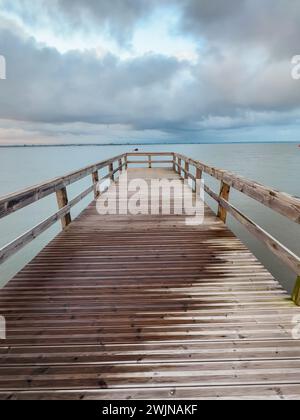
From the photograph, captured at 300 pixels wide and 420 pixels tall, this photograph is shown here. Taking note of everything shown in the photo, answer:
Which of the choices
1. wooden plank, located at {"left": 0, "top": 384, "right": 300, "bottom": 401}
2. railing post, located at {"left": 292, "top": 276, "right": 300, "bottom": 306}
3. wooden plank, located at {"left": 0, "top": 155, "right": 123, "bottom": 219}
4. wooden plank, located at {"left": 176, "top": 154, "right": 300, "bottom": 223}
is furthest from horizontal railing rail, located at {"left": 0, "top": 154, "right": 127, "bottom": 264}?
railing post, located at {"left": 292, "top": 276, "right": 300, "bottom": 306}

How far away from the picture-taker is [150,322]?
2.05 metres

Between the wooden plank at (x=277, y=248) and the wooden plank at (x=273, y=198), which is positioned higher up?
the wooden plank at (x=273, y=198)

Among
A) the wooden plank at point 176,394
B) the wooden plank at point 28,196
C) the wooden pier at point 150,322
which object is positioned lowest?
the wooden plank at point 176,394

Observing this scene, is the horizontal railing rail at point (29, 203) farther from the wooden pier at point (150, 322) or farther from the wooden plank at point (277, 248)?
the wooden plank at point (277, 248)

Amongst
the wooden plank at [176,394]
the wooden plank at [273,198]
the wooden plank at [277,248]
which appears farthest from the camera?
the wooden plank at [277,248]

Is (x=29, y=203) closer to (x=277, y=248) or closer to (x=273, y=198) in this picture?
(x=273, y=198)

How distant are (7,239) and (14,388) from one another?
30.8 ft

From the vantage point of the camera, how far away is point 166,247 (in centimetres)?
360

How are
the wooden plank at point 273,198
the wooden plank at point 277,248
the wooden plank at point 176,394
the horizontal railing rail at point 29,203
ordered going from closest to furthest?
the wooden plank at point 176,394
the wooden plank at point 273,198
the wooden plank at point 277,248
the horizontal railing rail at point 29,203

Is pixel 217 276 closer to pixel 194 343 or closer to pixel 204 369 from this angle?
pixel 194 343

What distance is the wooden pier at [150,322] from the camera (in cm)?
152

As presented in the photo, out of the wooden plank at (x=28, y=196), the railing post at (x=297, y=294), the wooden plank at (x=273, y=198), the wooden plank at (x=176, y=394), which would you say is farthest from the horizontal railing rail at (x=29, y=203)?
the railing post at (x=297, y=294)

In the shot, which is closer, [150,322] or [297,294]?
[150,322]

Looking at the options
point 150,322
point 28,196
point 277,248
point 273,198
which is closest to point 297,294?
point 277,248
